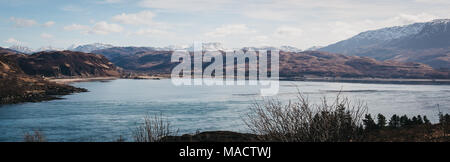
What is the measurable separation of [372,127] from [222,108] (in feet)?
94.7

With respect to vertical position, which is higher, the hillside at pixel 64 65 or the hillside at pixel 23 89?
the hillside at pixel 64 65

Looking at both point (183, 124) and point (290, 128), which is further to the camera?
point (183, 124)

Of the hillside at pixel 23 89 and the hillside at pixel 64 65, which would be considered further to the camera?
the hillside at pixel 64 65

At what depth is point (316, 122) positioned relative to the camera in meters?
9.70

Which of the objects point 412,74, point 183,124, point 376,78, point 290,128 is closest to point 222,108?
point 183,124

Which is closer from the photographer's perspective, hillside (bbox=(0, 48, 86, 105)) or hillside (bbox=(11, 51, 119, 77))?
hillside (bbox=(0, 48, 86, 105))

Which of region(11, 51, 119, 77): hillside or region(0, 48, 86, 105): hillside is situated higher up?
region(11, 51, 119, 77): hillside

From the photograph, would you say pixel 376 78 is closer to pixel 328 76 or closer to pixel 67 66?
pixel 328 76

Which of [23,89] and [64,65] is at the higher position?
[64,65]

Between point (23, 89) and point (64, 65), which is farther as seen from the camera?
point (64, 65)

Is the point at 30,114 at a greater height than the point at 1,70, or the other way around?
the point at 1,70

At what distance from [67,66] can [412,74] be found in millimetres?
145803
